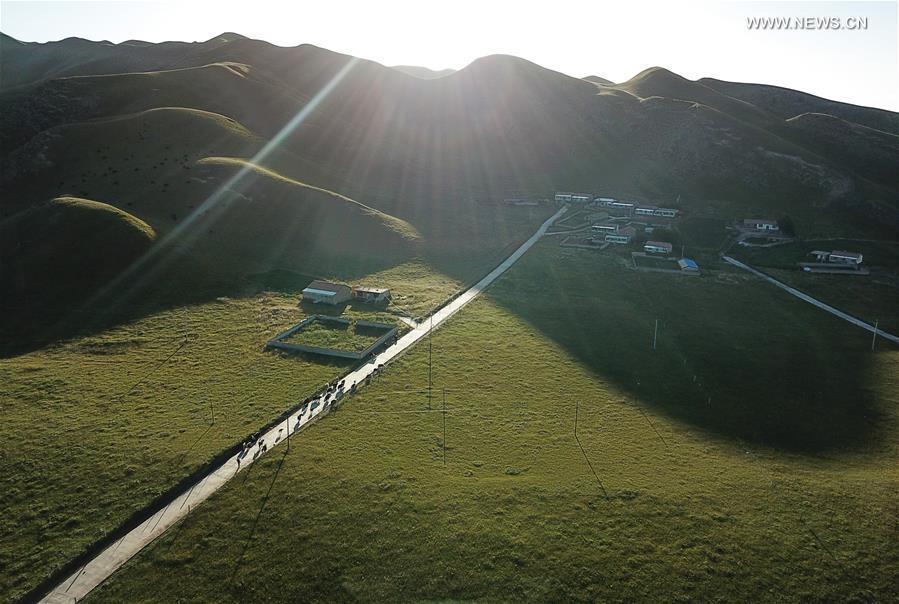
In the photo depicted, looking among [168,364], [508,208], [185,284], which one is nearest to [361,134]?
[508,208]

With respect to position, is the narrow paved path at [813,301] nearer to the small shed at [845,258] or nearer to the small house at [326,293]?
the small shed at [845,258]

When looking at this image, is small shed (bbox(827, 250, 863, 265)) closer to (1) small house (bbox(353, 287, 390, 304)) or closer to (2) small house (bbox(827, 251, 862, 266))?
(2) small house (bbox(827, 251, 862, 266))

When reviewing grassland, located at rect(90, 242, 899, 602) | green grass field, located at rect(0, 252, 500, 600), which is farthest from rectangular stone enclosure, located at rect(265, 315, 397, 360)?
grassland, located at rect(90, 242, 899, 602)

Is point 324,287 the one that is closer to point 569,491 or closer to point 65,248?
point 65,248

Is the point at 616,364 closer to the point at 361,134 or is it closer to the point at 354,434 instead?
the point at 354,434

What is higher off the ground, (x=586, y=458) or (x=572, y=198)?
(x=572, y=198)

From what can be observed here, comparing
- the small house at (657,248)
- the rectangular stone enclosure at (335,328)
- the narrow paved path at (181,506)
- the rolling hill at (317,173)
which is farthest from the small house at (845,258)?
the narrow paved path at (181,506)

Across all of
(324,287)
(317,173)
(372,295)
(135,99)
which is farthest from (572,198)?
(135,99)
